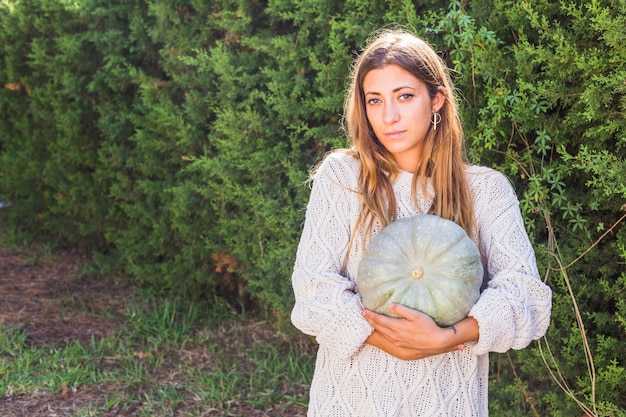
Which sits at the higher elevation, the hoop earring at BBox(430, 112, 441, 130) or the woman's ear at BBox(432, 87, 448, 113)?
the woman's ear at BBox(432, 87, 448, 113)

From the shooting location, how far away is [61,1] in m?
5.86

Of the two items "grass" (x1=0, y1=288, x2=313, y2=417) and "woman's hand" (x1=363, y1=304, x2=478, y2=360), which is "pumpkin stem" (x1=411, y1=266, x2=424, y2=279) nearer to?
"woman's hand" (x1=363, y1=304, x2=478, y2=360)

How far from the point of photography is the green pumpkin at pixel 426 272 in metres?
2.27

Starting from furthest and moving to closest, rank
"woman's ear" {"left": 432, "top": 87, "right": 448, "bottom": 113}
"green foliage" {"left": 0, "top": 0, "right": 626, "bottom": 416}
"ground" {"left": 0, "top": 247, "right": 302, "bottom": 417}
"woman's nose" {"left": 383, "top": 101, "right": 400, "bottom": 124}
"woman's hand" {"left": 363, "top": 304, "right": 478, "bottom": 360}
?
"ground" {"left": 0, "top": 247, "right": 302, "bottom": 417} → "green foliage" {"left": 0, "top": 0, "right": 626, "bottom": 416} → "woman's ear" {"left": 432, "top": 87, "right": 448, "bottom": 113} → "woman's nose" {"left": 383, "top": 101, "right": 400, "bottom": 124} → "woman's hand" {"left": 363, "top": 304, "right": 478, "bottom": 360}

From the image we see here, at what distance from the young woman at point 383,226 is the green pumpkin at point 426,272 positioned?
46 millimetres

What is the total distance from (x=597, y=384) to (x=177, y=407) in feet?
7.30

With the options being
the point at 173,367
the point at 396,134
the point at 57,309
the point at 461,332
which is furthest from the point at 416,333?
the point at 57,309

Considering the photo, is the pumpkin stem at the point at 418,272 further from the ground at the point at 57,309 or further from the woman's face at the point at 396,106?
the ground at the point at 57,309

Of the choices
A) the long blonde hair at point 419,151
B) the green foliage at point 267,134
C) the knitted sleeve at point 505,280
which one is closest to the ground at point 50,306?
the green foliage at point 267,134

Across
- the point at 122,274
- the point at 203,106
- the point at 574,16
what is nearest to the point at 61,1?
the point at 203,106

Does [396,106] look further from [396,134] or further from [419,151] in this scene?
[419,151]

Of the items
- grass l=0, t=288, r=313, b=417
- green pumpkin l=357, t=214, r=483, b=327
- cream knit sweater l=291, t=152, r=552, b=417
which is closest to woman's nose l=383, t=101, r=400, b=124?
cream knit sweater l=291, t=152, r=552, b=417

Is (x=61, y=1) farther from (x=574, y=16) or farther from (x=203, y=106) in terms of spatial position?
(x=574, y=16)

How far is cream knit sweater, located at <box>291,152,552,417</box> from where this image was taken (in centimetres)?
233
